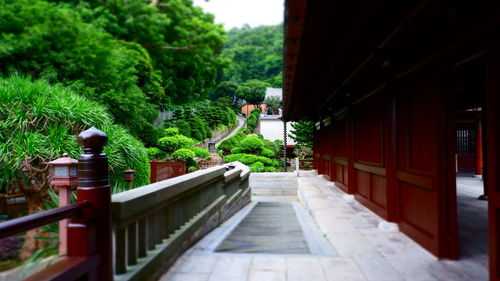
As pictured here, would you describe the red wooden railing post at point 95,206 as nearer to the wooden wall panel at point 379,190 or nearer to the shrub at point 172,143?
the wooden wall panel at point 379,190

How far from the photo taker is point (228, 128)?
38.5 meters

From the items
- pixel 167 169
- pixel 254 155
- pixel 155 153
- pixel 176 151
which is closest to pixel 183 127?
pixel 254 155

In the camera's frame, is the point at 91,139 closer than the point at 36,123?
Yes

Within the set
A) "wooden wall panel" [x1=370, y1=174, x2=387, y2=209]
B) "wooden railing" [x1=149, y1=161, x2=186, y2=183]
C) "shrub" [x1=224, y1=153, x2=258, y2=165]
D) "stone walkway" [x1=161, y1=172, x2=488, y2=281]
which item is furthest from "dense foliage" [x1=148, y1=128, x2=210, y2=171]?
"stone walkway" [x1=161, y1=172, x2=488, y2=281]

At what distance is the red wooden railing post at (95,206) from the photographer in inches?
70.5

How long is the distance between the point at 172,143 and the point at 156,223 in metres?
13.7

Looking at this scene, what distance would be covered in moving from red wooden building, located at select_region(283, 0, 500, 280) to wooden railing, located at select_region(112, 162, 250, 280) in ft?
6.42

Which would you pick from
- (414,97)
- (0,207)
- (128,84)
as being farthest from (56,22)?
(414,97)

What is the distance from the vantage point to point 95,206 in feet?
6.11

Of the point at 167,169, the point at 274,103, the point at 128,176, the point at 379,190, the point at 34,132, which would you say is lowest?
the point at 167,169

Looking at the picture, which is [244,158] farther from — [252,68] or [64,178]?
[252,68]

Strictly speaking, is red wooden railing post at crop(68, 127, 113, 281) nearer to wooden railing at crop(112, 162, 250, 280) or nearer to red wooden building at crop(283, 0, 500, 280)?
wooden railing at crop(112, 162, 250, 280)

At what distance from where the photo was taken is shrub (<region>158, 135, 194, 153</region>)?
16.1 m

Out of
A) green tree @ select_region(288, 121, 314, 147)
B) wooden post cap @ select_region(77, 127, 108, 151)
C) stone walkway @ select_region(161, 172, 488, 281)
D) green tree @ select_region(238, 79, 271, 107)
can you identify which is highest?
green tree @ select_region(238, 79, 271, 107)
